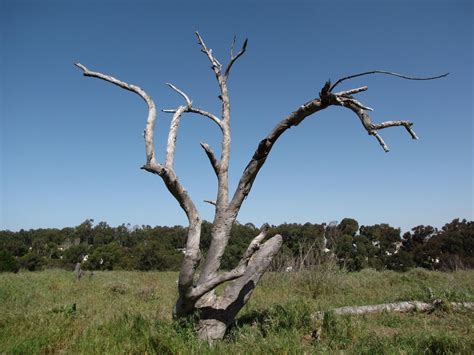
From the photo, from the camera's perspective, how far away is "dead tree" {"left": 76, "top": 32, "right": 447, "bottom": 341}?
4258 mm

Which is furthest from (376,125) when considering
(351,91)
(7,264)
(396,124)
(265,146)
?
(7,264)

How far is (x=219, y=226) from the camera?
190 inches

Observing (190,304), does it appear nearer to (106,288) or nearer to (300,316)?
(300,316)

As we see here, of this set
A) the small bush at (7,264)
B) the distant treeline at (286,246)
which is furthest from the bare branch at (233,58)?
the small bush at (7,264)

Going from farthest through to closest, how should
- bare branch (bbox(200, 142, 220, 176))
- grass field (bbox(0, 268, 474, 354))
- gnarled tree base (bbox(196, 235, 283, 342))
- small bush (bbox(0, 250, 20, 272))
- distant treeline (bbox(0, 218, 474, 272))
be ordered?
distant treeline (bbox(0, 218, 474, 272))
small bush (bbox(0, 250, 20, 272))
bare branch (bbox(200, 142, 220, 176))
gnarled tree base (bbox(196, 235, 283, 342))
grass field (bbox(0, 268, 474, 354))

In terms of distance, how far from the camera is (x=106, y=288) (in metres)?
11.3

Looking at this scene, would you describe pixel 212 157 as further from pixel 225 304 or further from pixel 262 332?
pixel 262 332

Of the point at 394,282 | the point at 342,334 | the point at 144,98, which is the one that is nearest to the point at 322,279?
the point at 394,282

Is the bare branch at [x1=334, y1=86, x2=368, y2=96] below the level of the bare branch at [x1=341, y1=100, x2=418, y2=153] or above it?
above

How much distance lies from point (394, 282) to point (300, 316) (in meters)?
7.39

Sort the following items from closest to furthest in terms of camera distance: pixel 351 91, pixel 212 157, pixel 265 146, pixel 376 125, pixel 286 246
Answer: pixel 376 125 < pixel 351 91 < pixel 265 146 < pixel 212 157 < pixel 286 246

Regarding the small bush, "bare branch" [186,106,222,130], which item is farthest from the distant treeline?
"bare branch" [186,106,222,130]

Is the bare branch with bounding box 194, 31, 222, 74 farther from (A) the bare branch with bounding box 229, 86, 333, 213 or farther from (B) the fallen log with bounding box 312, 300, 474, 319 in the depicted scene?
(B) the fallen log with bounding box 312, 300, 474, 319

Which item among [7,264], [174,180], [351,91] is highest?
[351,91]
